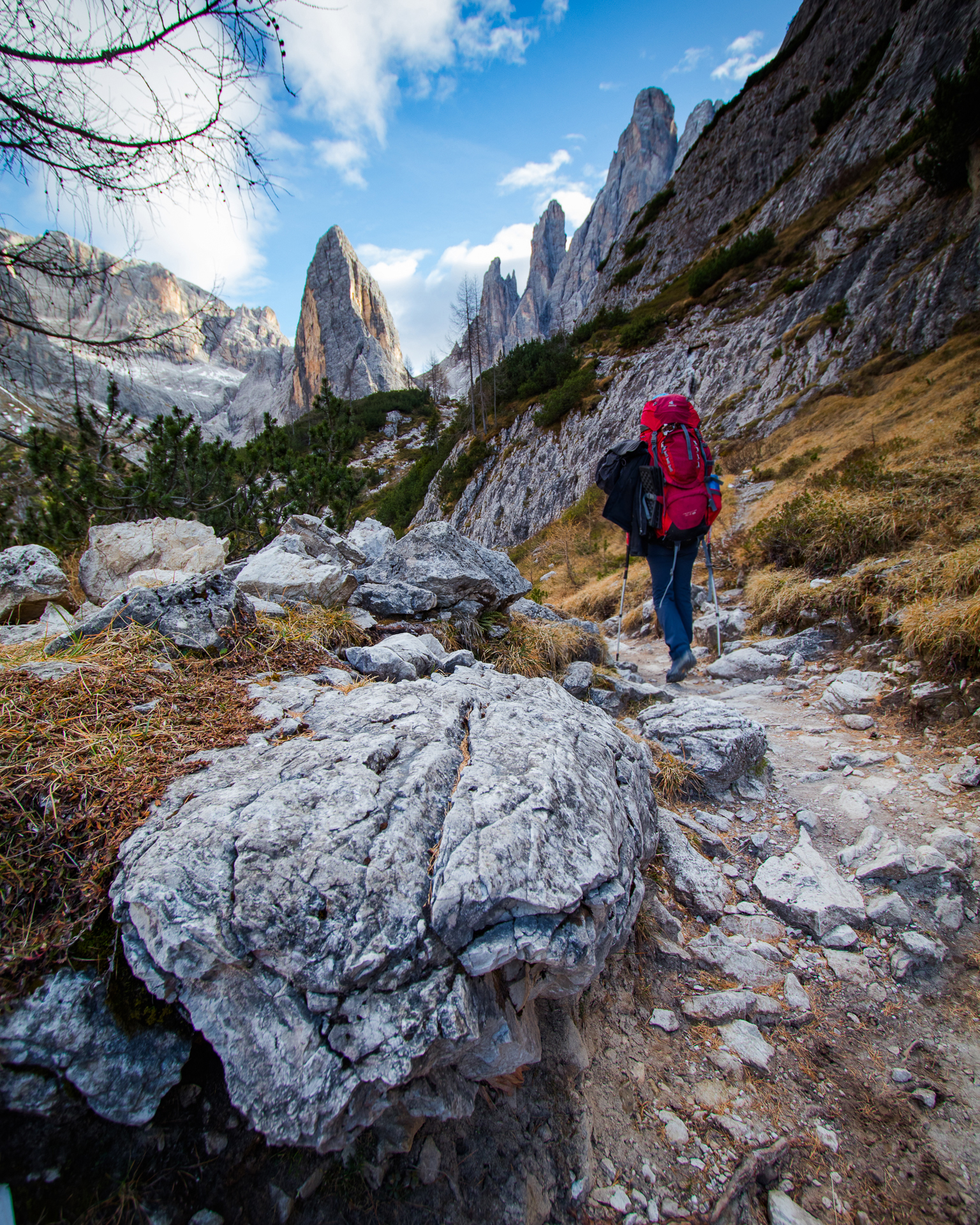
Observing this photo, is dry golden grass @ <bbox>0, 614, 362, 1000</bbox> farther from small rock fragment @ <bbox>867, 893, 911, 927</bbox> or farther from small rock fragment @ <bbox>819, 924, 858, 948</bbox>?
small rock fragment @ <bbox>867, 893, 911, 927</bbox>

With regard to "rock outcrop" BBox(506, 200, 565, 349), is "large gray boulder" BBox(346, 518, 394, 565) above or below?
below

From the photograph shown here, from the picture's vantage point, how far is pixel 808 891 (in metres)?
2.58

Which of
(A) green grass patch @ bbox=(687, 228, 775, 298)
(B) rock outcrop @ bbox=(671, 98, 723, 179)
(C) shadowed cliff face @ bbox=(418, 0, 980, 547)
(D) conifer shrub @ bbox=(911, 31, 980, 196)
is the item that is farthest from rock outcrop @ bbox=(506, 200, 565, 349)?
(D) conifer shrub @ bbox=(911, 31, 980, 196)

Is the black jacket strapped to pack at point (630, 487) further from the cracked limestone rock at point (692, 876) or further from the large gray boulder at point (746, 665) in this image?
the cracked limestone rock at point (692, 876)

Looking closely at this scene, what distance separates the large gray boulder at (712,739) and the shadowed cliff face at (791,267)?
47.0 feet

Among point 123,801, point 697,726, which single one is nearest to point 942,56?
point 697,726

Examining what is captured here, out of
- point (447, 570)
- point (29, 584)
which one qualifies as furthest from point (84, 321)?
point (447, 570)

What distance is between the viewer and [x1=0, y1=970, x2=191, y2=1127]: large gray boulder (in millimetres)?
1324

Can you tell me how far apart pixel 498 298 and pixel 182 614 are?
124246 millimetres

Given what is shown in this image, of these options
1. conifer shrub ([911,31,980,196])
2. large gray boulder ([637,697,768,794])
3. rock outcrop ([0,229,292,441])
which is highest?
conifer shrub ([911,31,980,196])

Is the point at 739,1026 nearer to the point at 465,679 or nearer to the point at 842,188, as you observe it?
the point at 465,679

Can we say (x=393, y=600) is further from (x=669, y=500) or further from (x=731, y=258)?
(x=731, y=258)

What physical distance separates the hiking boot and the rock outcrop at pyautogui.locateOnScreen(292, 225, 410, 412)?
7574 centimetres

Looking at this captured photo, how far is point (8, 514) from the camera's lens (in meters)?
7.25
